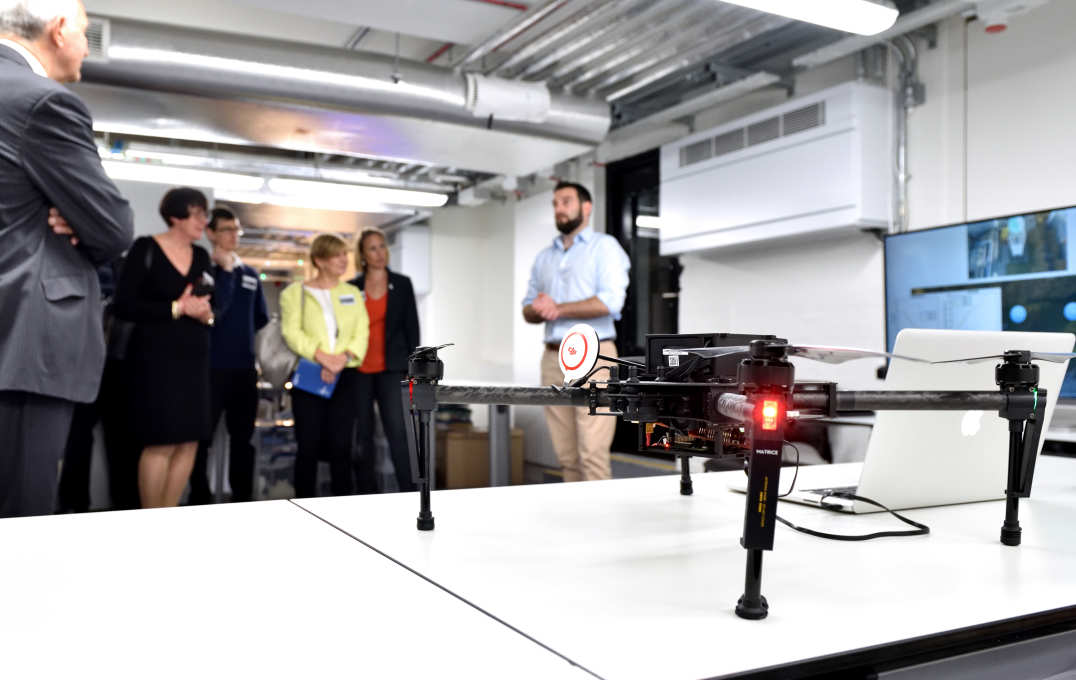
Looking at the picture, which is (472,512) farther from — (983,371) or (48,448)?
(48,448)

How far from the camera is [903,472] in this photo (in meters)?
1.15

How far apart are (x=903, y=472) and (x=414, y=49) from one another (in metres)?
4.86

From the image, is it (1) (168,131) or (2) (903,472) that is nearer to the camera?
(2) (903,472)

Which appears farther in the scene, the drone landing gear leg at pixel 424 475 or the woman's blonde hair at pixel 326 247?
the woman's blonde hair at pixel 326 247

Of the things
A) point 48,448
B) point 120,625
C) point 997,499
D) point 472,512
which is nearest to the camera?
point 120,625

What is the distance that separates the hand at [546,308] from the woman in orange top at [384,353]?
2.83ft

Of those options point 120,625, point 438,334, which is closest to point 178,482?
point 120,625

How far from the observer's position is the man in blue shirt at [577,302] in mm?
3117

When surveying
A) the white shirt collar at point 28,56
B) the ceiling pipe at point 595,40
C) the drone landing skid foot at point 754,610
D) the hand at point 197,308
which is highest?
Answer: the ceiling pipe at point 595,40

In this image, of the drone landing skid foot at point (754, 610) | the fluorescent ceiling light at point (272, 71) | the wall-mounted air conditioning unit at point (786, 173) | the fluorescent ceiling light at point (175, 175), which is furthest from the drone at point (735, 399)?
the fluorescent ceiling light at point (175, 175)

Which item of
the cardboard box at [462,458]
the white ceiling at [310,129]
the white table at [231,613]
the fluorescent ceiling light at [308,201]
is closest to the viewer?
the white table at [231,613]

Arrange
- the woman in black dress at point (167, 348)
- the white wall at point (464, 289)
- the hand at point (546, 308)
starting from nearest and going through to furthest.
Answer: the woman in black dress at point (167, 348), the hand at point (546, 308), the white wall at point (464, 289)

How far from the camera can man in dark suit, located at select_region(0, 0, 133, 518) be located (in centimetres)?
141

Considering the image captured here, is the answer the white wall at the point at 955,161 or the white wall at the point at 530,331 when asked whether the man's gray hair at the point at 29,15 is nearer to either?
the white wall at the point at 955,161
